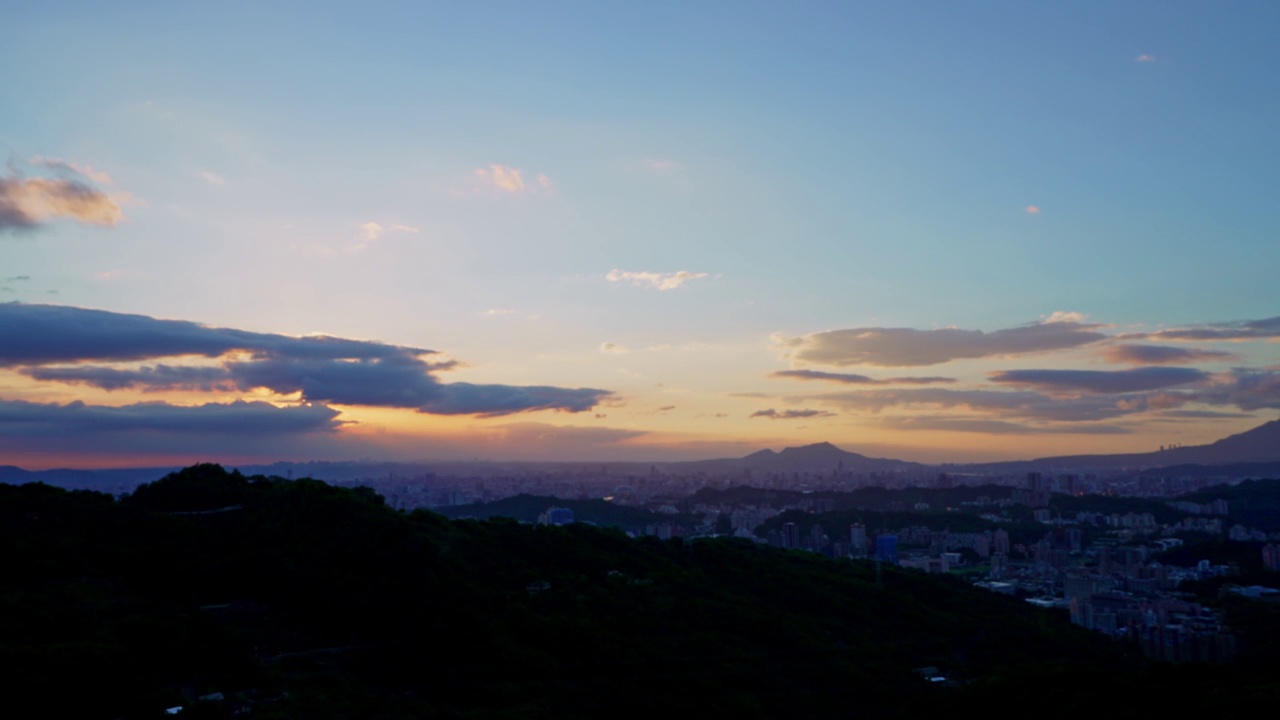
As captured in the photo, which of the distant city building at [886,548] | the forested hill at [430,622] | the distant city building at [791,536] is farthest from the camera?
the distant city building at [791,536]

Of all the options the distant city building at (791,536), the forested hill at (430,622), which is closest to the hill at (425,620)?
the forested hill at (430,622)

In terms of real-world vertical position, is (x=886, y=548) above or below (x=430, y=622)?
below

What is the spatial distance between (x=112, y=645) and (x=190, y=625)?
0.87m

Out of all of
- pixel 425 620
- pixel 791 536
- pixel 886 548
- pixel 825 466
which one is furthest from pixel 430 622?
pixel 825 466

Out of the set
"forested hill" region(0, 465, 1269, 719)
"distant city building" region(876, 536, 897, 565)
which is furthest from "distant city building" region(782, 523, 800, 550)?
"forested hill" region(0, 465, 1269, 719)

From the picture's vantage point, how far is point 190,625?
26.9 ft

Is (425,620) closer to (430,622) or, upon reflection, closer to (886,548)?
(430,622)

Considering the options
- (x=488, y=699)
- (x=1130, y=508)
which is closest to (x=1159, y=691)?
(x=488, y=699)

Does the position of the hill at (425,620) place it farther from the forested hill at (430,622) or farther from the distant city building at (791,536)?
the distant city building at (791,536)

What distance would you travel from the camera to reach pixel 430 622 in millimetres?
9672

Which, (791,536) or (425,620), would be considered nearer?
(425,620)

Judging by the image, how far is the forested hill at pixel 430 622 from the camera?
7.76 meters

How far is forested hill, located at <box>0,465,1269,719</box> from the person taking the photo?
7.76 m

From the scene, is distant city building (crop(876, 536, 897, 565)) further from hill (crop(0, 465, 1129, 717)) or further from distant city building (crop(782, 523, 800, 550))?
hill (crop(0, 465, 1129, 717))
